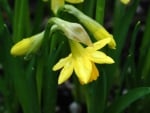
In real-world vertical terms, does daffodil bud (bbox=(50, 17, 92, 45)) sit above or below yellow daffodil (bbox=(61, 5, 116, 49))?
above

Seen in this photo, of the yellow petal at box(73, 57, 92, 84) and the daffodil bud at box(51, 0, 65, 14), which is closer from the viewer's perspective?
the yellow petal at box(73, 57, 92, 84)

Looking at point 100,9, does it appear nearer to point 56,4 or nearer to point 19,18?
point 56,4

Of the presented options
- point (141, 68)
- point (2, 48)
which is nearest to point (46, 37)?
point (2, 48)

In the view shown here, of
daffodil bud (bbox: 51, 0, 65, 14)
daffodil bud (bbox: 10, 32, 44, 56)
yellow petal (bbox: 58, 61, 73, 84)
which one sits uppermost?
daffodil bud (bbox: 51, 0, 65, 14)

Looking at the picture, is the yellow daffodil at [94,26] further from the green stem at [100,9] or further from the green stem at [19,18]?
the green stem at [19,18]

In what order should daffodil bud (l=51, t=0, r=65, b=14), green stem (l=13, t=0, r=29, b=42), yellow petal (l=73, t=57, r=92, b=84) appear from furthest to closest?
1. green stem (l=13, t=0, r=29, b=42)
2. daffodil bud (l=51, t=0, r=65, b=14)
3. yellow petal (l=73, t=57, r=92, b=84)

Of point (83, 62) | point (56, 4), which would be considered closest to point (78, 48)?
point (83, 62)

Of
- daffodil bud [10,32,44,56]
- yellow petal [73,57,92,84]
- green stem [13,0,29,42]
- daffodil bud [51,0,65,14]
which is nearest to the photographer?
yellow petal [73,57,92,84]

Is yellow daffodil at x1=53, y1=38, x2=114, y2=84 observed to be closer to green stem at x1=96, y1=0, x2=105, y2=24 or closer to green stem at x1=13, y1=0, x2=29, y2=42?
green stem at x1=96, y1=0, x2=105, y2=24

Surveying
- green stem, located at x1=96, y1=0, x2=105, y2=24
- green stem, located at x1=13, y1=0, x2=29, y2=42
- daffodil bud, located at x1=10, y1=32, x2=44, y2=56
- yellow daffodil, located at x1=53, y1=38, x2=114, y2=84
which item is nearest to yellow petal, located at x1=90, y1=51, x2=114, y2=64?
yellow daffodil, located at x1=53, y1=38, x2=114, y2=84
